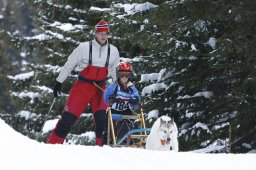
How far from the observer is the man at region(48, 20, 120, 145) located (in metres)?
9.26

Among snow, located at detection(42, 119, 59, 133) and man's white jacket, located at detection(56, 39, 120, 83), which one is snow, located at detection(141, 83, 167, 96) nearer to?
man's white jacket, located at detection(56, 39, 120, 83)

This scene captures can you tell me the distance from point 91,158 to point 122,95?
398 cm

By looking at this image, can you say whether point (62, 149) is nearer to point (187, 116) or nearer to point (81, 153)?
point (81, 153)

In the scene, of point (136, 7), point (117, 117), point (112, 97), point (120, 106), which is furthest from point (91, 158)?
point (136, 7)

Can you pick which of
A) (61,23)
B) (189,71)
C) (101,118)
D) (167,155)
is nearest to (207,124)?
(189,71)

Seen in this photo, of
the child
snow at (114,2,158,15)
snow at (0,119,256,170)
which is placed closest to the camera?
snow at (0,119,256,170)

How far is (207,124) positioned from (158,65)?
1.76m

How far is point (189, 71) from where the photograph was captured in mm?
13016

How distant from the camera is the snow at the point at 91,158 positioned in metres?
4.67

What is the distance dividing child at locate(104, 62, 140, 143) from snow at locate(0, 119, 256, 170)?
3227 mm

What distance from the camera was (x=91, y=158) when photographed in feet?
16.8

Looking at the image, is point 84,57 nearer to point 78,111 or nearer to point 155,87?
point 78,111

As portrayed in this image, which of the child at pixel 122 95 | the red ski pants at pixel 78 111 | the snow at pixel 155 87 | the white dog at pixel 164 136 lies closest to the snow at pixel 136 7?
the snow at pixel 155 87

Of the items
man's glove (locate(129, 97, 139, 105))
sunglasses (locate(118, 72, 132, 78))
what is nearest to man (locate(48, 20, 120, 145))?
sunglasses (locate(118, 72, 132, 78))
